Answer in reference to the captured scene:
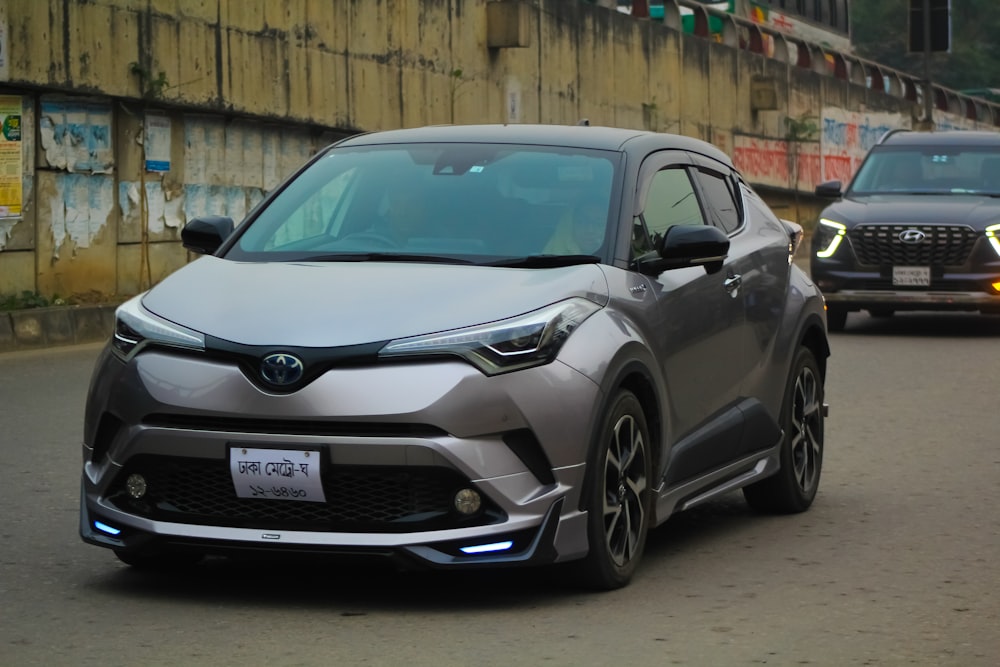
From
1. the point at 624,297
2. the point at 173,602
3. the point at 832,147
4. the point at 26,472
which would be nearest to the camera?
the point at 173,602

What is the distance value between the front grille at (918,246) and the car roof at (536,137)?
36.1 ft

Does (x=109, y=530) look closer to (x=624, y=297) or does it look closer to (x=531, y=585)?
(x=531, y=585)

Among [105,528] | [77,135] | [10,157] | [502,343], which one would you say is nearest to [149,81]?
[77,135]

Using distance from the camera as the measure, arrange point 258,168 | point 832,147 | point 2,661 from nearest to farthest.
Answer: point 2,661 < point 258,168 < point 832,147

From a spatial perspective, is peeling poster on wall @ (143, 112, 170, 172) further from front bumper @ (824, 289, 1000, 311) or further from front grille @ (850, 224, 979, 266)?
front grille @ (850, 224, 979, 266)

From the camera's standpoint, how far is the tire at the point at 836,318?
19.3 meters

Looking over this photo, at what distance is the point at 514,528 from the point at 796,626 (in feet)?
2.91

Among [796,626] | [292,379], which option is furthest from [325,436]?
[796,626]

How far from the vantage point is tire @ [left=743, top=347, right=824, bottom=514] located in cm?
827

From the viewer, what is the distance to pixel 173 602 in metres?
6.18

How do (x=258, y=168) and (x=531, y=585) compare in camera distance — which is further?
(x=258, y=168)

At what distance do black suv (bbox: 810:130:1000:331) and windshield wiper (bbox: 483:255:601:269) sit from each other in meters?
12.2

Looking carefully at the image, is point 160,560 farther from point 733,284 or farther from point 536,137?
point 733,284

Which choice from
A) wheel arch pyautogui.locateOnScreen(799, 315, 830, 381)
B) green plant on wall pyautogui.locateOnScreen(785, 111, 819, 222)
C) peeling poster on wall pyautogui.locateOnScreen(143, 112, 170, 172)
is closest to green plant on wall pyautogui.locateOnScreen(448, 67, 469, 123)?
peeling poster on wall pyautogui.locateOnScreen(143, 112, 170, 172)
